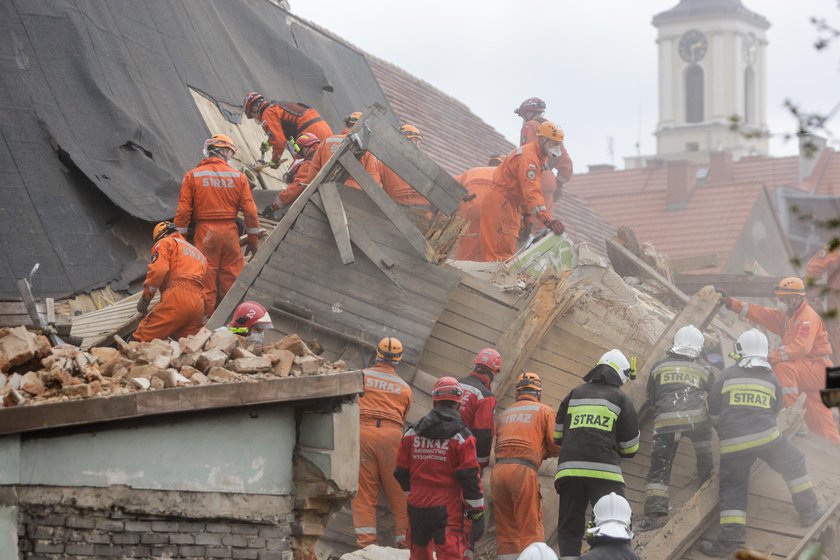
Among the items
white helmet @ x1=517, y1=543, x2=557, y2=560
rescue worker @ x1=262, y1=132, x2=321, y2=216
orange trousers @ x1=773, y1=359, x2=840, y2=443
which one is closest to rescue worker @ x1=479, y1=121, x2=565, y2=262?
rescue worker @ x1=262, y1=132, x2=321, y2=216

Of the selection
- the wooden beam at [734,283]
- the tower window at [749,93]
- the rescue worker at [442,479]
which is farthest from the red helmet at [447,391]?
the tower window at [749,93]

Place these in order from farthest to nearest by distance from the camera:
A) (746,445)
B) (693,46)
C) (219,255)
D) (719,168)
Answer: (693,46), (719,168), (219,255), (746,445)

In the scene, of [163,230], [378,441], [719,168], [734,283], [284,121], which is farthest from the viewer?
[719,168]

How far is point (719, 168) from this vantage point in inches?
1847

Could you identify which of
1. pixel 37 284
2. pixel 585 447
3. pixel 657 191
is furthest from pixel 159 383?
pixel 657 191

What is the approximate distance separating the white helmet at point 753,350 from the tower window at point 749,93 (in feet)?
286

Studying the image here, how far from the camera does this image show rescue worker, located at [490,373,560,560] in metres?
10.5

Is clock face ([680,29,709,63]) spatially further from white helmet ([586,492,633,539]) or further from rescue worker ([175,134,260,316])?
white helmet ([586,492,633,539])

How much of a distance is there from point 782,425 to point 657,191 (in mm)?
30182

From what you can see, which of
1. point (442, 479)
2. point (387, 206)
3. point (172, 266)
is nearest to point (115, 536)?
point (442, 479)

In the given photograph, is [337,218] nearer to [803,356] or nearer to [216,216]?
[216,216]

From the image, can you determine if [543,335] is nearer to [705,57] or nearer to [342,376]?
[342,376]

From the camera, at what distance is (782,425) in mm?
11781

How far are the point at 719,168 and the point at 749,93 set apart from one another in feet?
171
